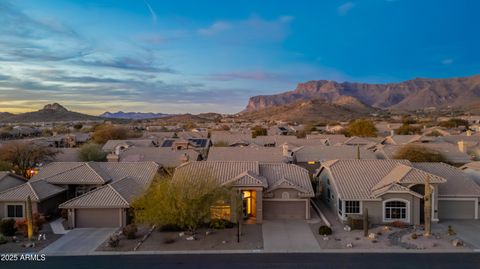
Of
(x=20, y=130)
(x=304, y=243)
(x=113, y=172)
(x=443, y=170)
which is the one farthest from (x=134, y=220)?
(x=20, y=130)

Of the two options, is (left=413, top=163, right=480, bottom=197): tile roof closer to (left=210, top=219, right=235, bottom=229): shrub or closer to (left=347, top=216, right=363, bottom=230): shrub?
(left=347, top=216, right=363, bottom=230): shrub

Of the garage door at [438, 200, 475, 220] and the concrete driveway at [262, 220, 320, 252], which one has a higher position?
the garage door at [438, 200, 475, 220]

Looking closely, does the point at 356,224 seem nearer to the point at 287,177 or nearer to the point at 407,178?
the point at 407,178

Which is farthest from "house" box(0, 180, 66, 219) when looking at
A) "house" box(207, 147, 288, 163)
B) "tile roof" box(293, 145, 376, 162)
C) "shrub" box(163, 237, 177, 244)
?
"tile roof" box(293, 145, 376, 162)

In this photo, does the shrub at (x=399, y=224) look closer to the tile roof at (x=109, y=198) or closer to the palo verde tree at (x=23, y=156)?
the tile roof at (x=109, y=198)

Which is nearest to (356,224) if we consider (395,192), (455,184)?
(395,192)

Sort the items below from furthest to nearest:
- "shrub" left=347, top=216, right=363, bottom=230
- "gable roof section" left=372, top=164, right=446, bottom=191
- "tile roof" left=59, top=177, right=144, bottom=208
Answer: "gable roof section" left=372, top=164, right=446, bottom=191 < "tile roof" left=59, top=177, right=144, bottom=208 < "shrub" left=347, top=216, right=363, bottom=230

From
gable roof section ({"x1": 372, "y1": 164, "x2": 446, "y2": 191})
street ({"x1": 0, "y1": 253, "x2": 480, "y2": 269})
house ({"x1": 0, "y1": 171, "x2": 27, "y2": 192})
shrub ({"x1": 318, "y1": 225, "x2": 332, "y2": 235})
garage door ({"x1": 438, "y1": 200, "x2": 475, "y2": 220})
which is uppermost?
gable roof section ({"x1": 372, "y1": 164, "x2": 446, "y2": 191})
